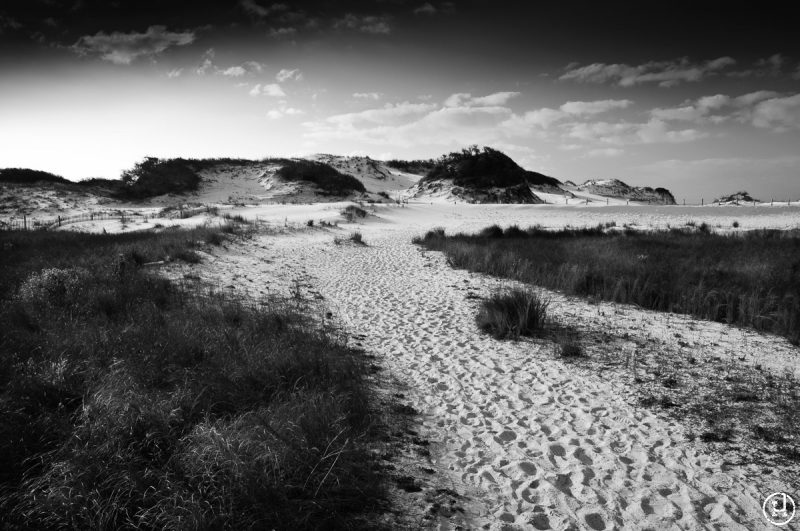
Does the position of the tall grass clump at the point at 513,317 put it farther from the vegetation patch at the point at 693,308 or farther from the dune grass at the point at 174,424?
the dune grass at the point at 174,424

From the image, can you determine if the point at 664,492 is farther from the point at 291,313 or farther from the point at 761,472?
the point at 291,313

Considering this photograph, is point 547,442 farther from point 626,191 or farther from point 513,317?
point 626,191

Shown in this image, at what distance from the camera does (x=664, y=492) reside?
349cm

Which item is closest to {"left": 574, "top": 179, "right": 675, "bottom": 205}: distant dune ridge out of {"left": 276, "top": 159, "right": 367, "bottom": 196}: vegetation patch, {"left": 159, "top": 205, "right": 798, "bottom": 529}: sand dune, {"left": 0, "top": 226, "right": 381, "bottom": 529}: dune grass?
{"left": 276, "top": 159, "right": 367, "bottom": 196}: vegetation patch

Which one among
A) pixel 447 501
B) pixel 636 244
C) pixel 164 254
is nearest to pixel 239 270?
pixel 164 254

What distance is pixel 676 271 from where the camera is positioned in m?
11.5

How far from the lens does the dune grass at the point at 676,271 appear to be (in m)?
8.61

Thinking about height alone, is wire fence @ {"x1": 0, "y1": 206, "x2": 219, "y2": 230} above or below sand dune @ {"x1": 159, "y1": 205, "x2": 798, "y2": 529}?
above

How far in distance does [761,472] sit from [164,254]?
14.4 m

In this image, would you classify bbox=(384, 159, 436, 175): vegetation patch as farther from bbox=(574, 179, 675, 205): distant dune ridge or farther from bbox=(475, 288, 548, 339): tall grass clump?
bbox=(475, 288, 548, 339): tall grass clump

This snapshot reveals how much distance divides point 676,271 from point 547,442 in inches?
382

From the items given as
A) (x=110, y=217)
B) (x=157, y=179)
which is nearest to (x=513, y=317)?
(x=110, y=217)

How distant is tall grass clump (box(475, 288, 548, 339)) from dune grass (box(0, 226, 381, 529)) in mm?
2815

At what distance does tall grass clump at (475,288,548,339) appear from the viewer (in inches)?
301
